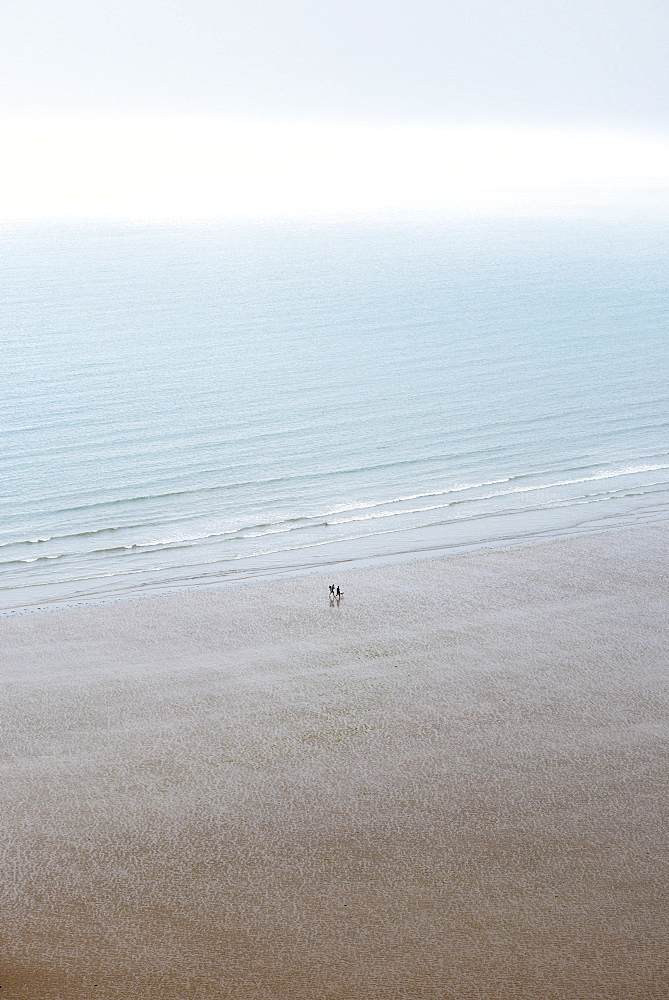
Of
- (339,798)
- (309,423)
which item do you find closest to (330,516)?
(309,423)

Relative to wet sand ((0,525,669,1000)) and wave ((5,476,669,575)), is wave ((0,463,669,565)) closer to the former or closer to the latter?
wave ((5,476,669,575))

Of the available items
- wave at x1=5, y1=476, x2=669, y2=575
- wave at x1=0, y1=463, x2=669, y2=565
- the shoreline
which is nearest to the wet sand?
the shoreline

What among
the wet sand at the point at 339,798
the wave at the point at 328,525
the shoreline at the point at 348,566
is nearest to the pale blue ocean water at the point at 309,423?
the wave at the point at 328,525

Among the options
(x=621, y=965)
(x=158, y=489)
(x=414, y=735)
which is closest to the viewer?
(x=621, y=965)

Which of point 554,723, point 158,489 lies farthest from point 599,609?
point 158,489

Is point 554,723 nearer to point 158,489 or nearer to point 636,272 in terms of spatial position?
point 158,489

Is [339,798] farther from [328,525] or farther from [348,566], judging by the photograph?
[328,525]
